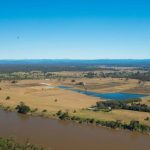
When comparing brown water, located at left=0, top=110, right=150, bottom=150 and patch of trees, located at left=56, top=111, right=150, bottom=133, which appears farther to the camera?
patch of trees, located at left=56, top=111, right=150, bottom=133

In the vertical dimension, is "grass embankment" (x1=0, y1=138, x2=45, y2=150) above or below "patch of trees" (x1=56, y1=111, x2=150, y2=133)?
above

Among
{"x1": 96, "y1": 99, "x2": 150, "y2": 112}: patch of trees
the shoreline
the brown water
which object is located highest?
{"x1": 96, "y1": 99, "x2": 150, "y2": 112}: patch of trees

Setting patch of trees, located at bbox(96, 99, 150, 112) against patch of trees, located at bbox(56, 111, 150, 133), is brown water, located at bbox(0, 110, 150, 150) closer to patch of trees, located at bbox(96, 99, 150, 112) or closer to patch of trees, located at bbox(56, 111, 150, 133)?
patch of trees, located at bbox(56, 111, 150, 133)

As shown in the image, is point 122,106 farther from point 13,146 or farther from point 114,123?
point 13,146

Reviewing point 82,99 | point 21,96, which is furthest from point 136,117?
point 21,96

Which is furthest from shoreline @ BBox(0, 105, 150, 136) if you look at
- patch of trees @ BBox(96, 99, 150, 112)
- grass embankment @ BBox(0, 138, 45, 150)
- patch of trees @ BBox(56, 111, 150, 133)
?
grass embankment @ BBox(0, 138, 45, 150)

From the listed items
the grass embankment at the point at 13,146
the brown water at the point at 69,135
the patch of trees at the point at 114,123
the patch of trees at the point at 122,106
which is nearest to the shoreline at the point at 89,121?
the patch of trees at the point at 114,123

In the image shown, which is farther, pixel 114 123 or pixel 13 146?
pixel 114 123

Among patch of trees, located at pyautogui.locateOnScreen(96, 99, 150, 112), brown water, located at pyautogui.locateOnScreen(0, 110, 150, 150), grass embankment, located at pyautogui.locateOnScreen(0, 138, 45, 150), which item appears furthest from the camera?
patch of trees, located at pyautogui.locateOnScreen(96, 99, 150, 112)

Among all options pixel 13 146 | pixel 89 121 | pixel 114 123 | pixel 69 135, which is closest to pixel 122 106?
pixel 89 121
